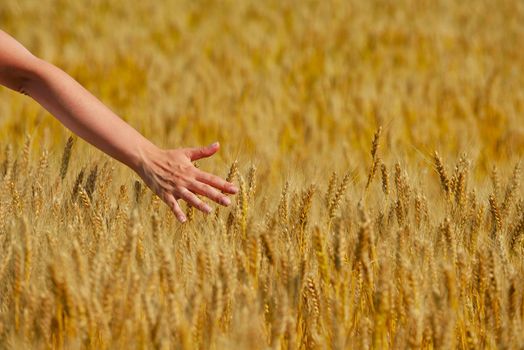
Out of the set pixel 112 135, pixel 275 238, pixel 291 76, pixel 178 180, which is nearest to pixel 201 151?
pixel 178 180

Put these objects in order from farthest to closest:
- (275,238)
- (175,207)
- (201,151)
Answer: (201,151)
(175,207)
(275,238)

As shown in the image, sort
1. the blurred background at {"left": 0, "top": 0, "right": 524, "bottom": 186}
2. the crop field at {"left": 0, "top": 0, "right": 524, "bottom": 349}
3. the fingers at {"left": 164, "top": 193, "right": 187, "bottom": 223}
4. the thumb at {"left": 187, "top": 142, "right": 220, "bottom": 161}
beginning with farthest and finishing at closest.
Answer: the blurred background at {"left": 0, "top": 0, "right": 524, "bottom": 186} → the thumb at {"left": 187, "top": 142, "right": 220, "bottom": 161} → the fingers at {"left": 164, "top": 193, "right": 187, "bottom": 223} → the crop field at {"left": 0, "top": 0, "right": 524, "bottom": 349}

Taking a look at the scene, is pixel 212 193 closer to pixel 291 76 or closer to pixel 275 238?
pixel 275 238

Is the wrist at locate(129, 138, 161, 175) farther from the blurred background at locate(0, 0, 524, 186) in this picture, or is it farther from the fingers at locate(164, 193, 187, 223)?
the blurred background at locate(0, 0, 524, 186)

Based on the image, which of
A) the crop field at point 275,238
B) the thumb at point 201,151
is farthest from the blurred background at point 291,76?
the thumb at point 201,151

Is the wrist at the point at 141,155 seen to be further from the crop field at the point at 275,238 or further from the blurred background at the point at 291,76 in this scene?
the blurred background at the point at 291,76

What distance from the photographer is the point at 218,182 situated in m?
1.80

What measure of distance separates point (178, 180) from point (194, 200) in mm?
67

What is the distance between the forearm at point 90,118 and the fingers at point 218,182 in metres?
→ 0.13

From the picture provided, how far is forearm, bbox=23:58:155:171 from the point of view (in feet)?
5.97

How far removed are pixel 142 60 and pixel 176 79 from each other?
0.55m

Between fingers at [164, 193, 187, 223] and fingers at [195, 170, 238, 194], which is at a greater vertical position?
fingers at [195, 170, 238, 194]

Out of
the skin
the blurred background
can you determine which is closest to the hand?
the skin

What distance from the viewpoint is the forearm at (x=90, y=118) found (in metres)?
1.82
